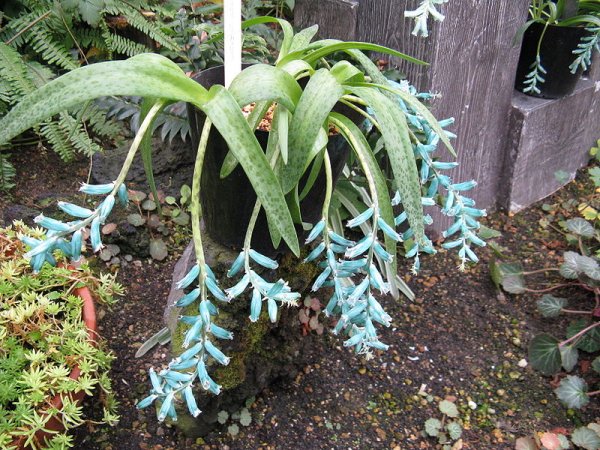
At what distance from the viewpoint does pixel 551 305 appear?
78.7 inches

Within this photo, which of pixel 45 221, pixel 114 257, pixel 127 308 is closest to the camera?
pixel 45 221

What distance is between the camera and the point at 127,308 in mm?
1875

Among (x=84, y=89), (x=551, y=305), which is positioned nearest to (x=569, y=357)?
(x=551, y=305)

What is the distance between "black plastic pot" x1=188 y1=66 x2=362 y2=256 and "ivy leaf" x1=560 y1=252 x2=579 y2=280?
1.15 metres

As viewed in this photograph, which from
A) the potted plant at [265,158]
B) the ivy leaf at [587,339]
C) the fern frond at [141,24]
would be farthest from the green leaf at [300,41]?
the ivy leaf at [587,339]

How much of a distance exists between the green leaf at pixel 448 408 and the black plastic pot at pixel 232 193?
777 mm

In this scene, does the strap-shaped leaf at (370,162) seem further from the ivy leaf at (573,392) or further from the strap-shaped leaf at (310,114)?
the ivy leaf at (573,392)

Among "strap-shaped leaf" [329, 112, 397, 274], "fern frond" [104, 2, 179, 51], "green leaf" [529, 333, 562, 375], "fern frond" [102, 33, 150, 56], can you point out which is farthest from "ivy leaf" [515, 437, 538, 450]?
"fern frond" [102, 33, 150, 56]

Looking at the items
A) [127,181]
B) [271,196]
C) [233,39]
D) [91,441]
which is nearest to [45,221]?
[271,196]

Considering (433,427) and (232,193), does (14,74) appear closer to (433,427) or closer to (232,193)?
(232,193)

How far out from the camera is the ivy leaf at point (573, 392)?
1.71m

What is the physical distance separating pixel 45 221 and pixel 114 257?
118 centimetres

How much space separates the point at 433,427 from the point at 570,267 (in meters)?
0.82

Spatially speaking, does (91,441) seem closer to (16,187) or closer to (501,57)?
(16,187)
